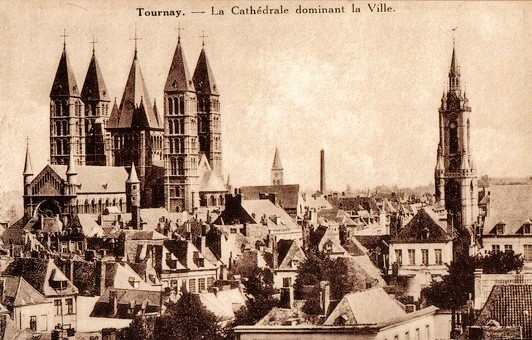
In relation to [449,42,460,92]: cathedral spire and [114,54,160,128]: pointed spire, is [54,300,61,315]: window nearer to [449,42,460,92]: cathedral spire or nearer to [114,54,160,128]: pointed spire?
[449,42,460,92]: cathedral spire

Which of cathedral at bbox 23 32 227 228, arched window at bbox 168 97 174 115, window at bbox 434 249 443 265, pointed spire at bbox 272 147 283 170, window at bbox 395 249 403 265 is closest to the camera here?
pointed spire at bbox 272 147 283 170

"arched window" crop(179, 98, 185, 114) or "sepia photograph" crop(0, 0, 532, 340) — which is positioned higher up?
"arched window" crop(179, 98, 185, 114)

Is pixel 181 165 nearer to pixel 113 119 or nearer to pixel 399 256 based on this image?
pixel 113 119

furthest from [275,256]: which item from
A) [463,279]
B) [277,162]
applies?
[463,279]

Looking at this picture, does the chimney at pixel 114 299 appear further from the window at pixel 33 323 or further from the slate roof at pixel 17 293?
the window at pixel 33 323

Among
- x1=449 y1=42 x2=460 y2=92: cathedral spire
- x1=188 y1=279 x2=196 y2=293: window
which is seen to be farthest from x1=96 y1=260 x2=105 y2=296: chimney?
x1=449 y1=42 x2=460 y2=92: cathedral spire

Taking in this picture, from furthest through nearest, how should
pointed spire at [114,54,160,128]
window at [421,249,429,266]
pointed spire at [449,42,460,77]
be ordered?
pointed spire at [114,54,160,128] → window at [421,249,429,266] → pointed spire at [449,42,460,77]
